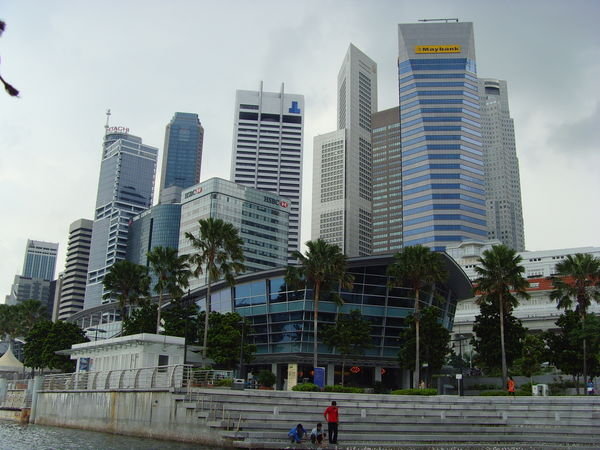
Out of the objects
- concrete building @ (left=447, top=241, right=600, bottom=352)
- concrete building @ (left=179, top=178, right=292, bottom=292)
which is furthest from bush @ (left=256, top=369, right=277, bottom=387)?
concrete building @ (left=179, top=178, right=292, bottom=292)

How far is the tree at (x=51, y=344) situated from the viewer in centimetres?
7706

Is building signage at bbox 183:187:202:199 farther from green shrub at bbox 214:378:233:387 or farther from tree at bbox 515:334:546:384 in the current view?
green shrub at bbox 214:378:233:387

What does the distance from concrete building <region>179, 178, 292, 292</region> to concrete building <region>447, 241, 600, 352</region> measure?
55732mm

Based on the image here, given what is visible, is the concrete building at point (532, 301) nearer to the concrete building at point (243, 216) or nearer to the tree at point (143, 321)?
the tree at point (143, 321)

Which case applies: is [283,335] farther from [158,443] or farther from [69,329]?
[158,443]

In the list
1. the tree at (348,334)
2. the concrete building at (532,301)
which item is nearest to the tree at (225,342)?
the tree at (348,334)

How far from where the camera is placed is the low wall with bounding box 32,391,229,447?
1129 inches

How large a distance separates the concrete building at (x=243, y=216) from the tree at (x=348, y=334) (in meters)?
117

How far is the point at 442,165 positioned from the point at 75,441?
171 metres

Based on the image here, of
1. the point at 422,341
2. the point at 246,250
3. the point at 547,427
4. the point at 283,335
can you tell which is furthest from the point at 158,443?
the point at 246,250

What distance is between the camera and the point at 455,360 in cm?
10000

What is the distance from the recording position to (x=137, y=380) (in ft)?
115

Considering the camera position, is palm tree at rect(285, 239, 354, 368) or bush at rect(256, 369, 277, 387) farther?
bush at rect(256, 369, 277, 387)

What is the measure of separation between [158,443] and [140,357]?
56.3ft
